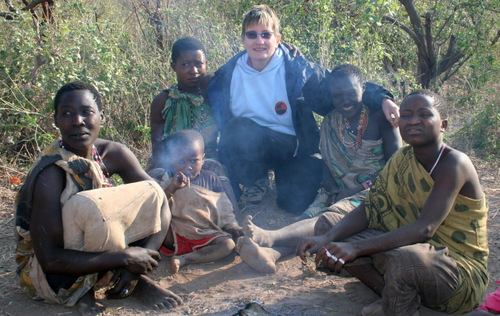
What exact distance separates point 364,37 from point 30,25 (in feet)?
12.9

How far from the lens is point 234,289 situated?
2.82 metres

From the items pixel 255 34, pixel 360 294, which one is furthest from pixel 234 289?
pixel 255 34

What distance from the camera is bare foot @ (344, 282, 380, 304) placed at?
8.46 ft

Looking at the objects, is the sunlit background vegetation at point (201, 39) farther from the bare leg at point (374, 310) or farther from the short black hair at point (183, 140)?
the bare leg at point (374, 310)

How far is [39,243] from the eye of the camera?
2.39 m

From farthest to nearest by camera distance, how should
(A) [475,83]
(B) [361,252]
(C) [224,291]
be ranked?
(A) [475,83] → (C) [224,291] → (B) [361,252]

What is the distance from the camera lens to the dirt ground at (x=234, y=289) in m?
2.55

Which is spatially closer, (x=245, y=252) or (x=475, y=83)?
(x=245, y=252)

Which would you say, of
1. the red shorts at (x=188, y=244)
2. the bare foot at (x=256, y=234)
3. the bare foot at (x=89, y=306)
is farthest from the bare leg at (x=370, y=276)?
the bare foot at (x=89, y=306)

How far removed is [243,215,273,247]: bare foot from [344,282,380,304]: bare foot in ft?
2.15

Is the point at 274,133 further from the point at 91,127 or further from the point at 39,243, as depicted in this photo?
the point at 39,243

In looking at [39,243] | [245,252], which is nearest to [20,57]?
[39,243]

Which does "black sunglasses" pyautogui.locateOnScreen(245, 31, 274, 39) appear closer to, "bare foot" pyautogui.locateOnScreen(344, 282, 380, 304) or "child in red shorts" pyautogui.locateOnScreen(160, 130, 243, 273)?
"child in red shorts" pyautogui.locateOnScreen(160, 130, 243, 273)

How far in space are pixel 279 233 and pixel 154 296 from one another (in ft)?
3.12
